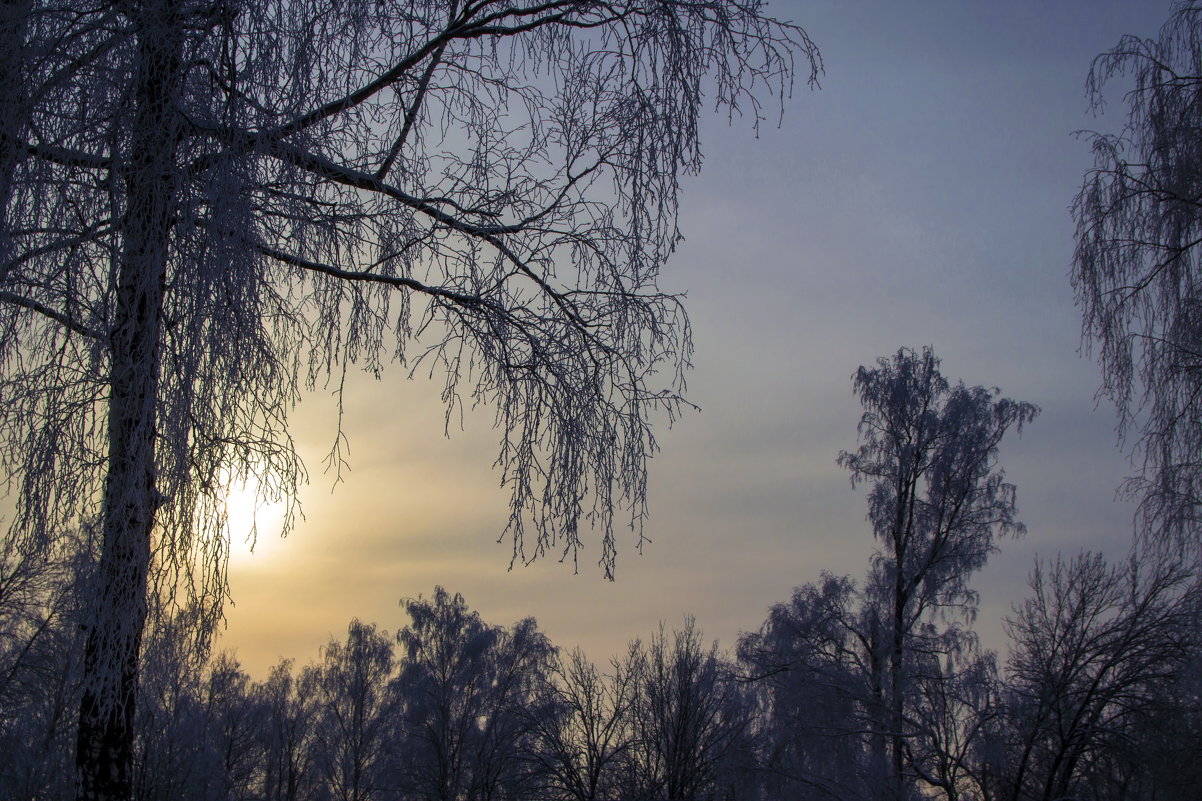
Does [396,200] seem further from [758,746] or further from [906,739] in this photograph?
[758,746]

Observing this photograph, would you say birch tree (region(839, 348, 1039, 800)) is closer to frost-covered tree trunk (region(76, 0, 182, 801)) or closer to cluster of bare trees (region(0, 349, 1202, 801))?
cluster of bare trees (region(0, 349, 1202, 801))

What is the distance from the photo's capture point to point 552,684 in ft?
70.1

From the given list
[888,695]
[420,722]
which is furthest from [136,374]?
[420,722]

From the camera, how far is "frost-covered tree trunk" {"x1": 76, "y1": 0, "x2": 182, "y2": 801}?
404 centimetres

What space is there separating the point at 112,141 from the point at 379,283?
1.43 metres

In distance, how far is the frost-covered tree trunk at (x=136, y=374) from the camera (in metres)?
4.04

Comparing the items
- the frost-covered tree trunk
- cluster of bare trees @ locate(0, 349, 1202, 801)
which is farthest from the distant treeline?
the frost-covered tree trunk

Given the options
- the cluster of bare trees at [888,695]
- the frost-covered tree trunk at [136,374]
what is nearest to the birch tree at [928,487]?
the cluster of bare trees at [888,695]

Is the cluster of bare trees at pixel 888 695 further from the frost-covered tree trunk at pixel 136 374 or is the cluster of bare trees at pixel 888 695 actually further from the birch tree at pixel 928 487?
the frost-covered tree trunk at pixel 136 374

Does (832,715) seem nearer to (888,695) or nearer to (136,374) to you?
(888,695)

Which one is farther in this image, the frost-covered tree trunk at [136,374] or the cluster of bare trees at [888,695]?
the cluster of bare trees at [888,695]

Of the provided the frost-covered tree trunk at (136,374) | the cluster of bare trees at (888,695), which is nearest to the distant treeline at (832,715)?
the cluster of bare trees at (888,695)

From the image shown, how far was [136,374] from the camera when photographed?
4082 mm

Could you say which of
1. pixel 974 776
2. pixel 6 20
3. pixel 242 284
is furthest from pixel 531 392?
pixel 974 776
